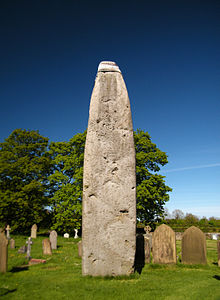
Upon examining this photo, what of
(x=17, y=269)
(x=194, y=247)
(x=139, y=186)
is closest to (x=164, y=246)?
(x=194, y=247)

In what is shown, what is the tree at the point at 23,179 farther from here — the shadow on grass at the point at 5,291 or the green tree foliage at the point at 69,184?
the shadow on grass at the point at 5,291

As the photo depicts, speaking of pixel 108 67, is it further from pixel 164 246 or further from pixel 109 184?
pixel 164 246

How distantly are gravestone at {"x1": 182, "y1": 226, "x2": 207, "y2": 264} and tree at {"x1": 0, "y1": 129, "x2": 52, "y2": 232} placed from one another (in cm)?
1777

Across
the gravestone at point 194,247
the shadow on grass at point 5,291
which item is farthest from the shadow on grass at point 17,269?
the gravestone at point 194,247

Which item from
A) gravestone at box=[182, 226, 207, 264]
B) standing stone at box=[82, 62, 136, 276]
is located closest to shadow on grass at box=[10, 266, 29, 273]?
standing stone at box=[82, 62, 136, 276]

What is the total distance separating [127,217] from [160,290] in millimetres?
1959

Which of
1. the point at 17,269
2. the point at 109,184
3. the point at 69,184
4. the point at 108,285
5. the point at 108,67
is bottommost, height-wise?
the point at 17,269

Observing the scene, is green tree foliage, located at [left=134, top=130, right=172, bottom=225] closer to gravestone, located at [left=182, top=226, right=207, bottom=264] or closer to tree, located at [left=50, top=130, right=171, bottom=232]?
tree, located at [left=50, top=130, right=171, bottom=232]

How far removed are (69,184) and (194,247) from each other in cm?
1450

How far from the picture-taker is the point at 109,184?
6.66 metres

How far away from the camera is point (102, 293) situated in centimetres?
505

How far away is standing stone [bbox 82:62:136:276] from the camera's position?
20.8ft

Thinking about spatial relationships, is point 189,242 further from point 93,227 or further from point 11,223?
point 11,223

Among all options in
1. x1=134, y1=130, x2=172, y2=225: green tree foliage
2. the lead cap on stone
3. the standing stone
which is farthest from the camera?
x1=134, y1=130, x2=172, y2=225: green tree foliage
